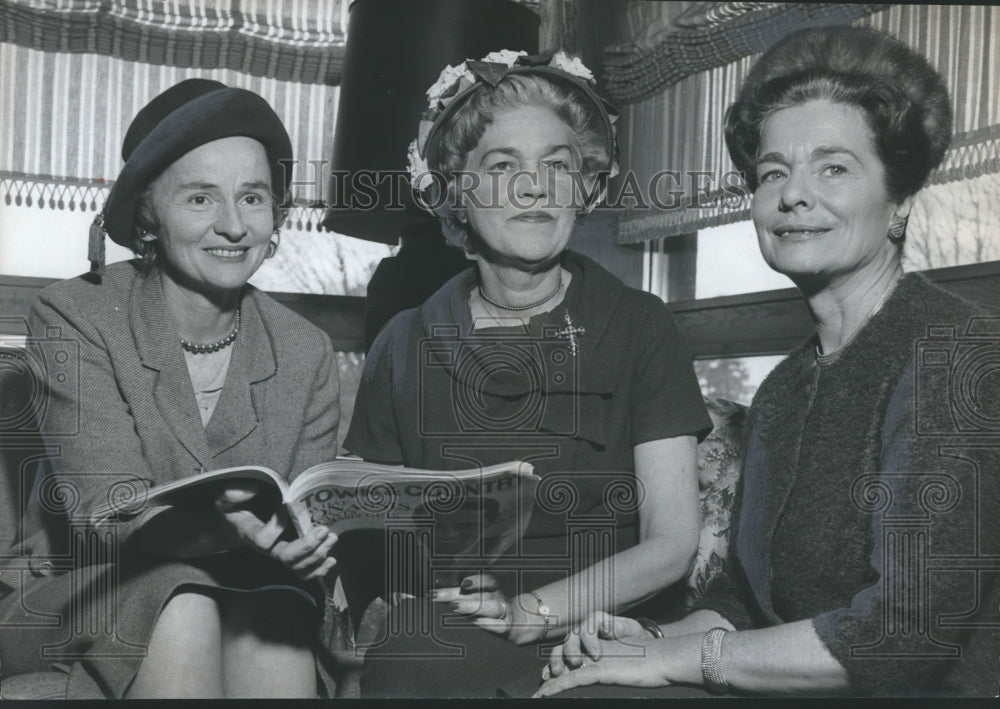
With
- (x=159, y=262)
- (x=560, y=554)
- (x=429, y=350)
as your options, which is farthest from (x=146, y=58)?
(x=560, y=554)

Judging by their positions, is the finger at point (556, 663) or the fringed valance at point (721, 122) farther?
the fringed valance at point (721, 122)

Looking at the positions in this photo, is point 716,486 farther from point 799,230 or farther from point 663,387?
point 799,230

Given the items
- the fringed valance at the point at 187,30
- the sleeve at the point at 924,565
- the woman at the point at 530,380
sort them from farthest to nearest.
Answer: the fringed valance at the point at 187,30, the woman at the point at 530,380, the sleeve at the point at 924,565

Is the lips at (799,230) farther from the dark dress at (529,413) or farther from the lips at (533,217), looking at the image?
the lips at (533,217)

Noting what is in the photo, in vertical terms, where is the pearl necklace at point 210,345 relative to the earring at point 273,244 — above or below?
below

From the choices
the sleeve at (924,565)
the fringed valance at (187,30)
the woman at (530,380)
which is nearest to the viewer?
the sleeve at (924,565)

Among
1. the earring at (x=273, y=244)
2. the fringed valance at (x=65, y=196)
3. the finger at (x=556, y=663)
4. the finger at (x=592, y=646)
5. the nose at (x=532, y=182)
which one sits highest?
the nose at (x=532, y=182)

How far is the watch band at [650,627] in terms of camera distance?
215 cm

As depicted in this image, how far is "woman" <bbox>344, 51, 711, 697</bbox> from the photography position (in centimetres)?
213

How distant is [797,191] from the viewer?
85.0 inches

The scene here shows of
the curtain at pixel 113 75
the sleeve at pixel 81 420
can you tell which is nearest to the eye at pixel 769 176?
the curtain at pixel 113 75

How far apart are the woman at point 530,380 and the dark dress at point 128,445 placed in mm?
152

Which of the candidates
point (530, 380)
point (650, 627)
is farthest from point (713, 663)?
point (530, 380)

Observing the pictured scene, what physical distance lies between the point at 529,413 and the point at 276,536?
53 centimetres
